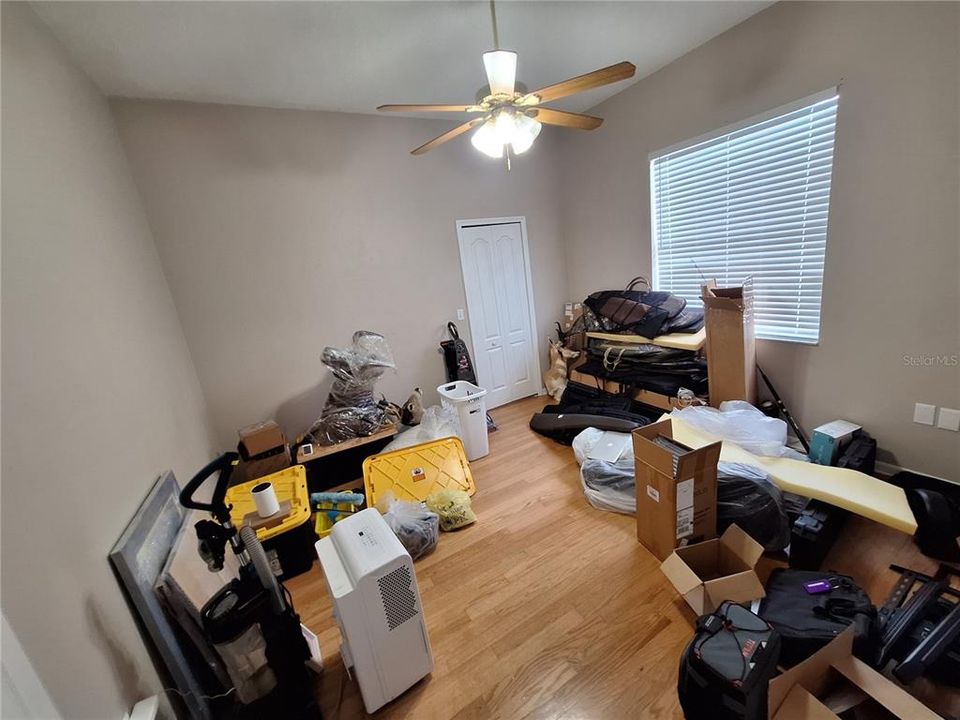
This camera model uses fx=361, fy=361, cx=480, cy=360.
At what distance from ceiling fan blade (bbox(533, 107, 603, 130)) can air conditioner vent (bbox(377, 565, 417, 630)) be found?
221cm

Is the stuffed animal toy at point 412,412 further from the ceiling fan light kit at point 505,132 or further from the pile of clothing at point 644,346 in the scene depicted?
the ceiling fan light kit at point 505,132

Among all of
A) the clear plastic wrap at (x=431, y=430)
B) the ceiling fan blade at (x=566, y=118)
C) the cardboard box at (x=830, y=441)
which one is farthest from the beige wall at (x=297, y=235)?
the cardboard box at (x=830, y=441)

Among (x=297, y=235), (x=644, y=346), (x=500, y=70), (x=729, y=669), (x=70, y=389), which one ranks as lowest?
(x=729, y=669)

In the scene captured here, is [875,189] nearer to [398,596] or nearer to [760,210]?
[760,210]

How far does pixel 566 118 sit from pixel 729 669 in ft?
8.04

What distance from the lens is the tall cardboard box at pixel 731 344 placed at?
2398 millimetres

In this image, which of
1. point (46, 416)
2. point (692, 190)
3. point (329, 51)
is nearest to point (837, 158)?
point (692, 190)

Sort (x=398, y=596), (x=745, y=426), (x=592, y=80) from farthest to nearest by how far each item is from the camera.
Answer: (x=745, y=426) → (x=592, y=80) → (x=398, y=596)

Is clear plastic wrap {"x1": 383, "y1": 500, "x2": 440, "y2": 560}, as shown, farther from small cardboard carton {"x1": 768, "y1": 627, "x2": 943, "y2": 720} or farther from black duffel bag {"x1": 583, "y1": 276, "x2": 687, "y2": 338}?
black duffel bag {"x1": 583, "y1": 276, "x2": 687, "y2": 338}

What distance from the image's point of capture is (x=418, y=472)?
251 cm

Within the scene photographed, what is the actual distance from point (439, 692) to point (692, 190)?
3.58 m

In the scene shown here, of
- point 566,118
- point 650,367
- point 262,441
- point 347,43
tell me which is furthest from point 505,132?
point 262,441

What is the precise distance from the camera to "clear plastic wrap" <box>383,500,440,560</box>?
6.59ft

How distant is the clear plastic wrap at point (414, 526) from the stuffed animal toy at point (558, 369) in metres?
2.15
